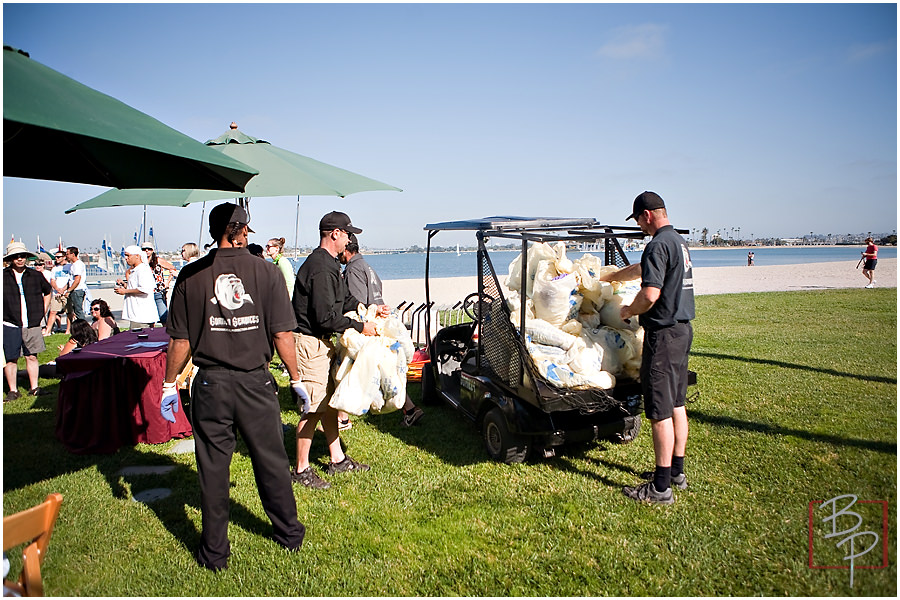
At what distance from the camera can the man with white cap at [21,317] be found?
6.38 meters

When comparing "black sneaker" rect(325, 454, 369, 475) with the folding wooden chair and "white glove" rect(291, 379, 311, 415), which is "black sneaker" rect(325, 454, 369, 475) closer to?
"white glove" rect(291, 379, 311, 415)

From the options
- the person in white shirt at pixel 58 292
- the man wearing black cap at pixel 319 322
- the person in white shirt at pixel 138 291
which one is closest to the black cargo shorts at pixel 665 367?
the man wearing black cap at pixel 319 322

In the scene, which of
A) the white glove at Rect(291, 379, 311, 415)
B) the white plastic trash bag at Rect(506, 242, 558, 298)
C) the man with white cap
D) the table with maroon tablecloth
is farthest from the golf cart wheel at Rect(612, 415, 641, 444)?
the man with white cap

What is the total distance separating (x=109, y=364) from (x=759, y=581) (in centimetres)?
535

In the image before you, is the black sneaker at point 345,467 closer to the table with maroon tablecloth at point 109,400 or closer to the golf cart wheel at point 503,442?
the golf cart wheel at point 503,442

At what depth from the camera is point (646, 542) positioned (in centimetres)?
325

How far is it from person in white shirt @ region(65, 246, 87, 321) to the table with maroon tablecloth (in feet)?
24.4

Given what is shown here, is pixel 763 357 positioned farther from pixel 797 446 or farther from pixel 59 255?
pixel 59 255

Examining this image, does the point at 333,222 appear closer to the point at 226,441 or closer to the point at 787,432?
the point at 226,441

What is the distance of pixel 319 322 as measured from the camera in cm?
389

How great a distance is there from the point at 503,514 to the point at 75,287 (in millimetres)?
11285

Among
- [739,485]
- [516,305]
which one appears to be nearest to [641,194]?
[516,305]

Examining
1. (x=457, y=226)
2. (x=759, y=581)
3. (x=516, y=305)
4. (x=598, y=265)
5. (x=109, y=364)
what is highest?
(x=457, y=226)

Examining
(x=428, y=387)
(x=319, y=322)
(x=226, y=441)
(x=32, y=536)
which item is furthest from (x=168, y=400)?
(x=428, y=387)
